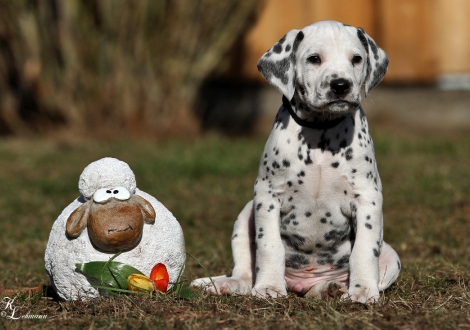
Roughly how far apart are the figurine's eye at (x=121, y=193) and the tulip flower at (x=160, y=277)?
Result: 15.8 inches

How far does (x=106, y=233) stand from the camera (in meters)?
3.85

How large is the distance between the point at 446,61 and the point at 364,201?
8578mm

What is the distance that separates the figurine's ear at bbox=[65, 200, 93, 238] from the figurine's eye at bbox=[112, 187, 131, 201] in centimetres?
16

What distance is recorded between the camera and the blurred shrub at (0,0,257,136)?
1066cm

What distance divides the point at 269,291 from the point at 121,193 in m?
0.97

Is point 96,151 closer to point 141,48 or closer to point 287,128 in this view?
point 141,48

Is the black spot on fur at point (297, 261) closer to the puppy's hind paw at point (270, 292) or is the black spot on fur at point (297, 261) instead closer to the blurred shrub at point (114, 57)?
the puppy's hind paw at point (270, 292)

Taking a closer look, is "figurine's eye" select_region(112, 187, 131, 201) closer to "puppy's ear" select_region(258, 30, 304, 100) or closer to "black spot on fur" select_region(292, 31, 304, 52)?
"puppy's ear" select_region(258, 30, 304, 100)

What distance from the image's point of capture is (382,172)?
9.02 meters

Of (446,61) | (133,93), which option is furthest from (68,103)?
(446,61)

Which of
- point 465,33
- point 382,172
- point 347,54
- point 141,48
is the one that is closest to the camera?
point 347,54

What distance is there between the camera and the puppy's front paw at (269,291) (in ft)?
13.6

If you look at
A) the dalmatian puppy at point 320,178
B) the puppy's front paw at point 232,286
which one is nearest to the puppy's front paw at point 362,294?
the dalmatian puppy at point 320,178

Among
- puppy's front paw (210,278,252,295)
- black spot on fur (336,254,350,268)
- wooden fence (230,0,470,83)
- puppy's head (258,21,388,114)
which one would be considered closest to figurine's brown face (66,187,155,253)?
puppy's front paw (210,278,252,295)
